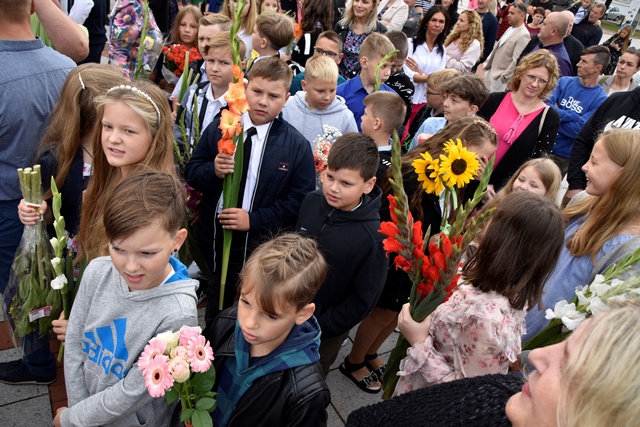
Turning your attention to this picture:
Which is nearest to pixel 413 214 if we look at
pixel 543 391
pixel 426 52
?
pixel 543 391

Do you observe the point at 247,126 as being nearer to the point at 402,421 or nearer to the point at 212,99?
the point at 212,99

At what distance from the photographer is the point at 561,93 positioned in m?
5.30

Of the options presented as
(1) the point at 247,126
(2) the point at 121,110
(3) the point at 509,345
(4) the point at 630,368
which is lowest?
(3) the point at 509,345

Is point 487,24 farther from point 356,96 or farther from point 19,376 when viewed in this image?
point 19,376

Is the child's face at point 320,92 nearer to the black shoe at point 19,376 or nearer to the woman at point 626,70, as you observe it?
the black shoe at point 19,376

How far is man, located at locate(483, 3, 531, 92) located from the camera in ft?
21.6

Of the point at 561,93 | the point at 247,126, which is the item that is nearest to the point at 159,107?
the point at 247,126

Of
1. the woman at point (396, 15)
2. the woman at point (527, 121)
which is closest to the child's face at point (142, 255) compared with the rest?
the woman at point (527, 121)

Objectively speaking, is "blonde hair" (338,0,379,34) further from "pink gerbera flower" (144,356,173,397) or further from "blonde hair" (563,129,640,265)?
"pink gerbera flower" (144,356,173,397)

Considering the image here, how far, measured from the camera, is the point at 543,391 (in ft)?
3.04

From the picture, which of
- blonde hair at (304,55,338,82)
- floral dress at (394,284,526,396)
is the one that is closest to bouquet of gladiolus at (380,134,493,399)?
floral dress at (394,284,526,396)

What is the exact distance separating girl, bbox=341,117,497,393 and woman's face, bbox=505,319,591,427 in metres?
1.84

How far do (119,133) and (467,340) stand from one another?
1700 millimetres

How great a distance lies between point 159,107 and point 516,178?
84.7 inches
